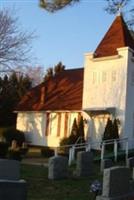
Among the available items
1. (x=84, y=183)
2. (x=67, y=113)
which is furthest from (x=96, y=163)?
(x=67, y=113)

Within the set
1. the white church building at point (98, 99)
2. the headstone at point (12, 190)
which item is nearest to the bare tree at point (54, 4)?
the white church building at point (98, 99)

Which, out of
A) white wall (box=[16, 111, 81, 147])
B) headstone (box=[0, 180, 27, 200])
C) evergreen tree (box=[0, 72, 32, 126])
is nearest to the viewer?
headstone (box=[0, 180, 27, 200])

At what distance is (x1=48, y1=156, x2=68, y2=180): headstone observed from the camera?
17.3 metres

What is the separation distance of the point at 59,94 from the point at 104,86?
22.2ft

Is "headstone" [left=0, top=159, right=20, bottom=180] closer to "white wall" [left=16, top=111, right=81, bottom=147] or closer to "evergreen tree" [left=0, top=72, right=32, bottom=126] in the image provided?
"white wall" [left=16, top=111, right=81, bottom=147]

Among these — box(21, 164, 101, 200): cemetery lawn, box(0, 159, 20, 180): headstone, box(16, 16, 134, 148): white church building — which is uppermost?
box(16, 16, 134, 148): white church building

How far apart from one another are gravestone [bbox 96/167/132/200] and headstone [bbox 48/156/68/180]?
14.6ft

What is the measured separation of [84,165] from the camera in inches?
755

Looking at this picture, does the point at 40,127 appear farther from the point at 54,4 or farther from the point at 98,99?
the point at 54,4

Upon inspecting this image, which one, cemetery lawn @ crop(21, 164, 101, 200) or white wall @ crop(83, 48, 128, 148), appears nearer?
cemetery lawn @ crop(21, 164, 101, 200)

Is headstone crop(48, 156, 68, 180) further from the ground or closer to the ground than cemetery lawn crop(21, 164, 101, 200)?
further from the ground

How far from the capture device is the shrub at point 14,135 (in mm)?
37219

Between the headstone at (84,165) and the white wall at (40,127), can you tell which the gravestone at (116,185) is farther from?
the white wall at (40,127)

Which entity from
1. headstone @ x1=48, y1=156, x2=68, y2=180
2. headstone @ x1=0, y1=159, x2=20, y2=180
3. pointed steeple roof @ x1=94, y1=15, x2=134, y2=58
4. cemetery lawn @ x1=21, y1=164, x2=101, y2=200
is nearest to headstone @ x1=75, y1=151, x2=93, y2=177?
cemetery lawn @ x1=21, y1=164, x2=101, y2=200
